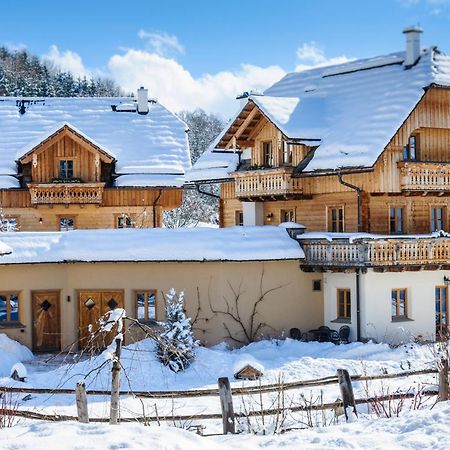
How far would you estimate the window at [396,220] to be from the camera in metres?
29.4

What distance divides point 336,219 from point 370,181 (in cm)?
241

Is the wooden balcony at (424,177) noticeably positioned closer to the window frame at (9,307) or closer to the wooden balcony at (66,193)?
the window frame at (9,307)

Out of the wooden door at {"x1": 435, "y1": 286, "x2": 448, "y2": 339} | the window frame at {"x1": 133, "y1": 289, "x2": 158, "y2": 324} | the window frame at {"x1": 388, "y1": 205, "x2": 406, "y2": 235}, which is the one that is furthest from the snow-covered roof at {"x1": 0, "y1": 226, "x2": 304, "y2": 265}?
the wooden door at {"x1": 435, "y1": 286, "x2": 448, "y2": 339}

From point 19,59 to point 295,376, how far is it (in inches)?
3243

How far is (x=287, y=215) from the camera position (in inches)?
1273

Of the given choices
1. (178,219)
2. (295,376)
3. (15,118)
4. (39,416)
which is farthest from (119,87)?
(39,416)

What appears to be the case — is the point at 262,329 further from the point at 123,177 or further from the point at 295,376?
the point at 123,177

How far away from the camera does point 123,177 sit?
38000 mm

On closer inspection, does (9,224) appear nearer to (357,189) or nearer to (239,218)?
(239,218)

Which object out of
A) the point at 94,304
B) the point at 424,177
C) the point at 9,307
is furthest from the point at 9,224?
the point at 424,177

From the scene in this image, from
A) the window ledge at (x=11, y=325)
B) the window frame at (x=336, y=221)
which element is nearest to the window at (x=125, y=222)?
the window frame at (x=336, y=221)

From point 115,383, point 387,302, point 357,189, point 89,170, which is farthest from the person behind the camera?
point 89,170

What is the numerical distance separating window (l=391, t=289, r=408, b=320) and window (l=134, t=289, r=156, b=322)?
7.41 meters

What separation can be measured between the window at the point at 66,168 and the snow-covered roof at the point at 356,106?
816 centimetres
